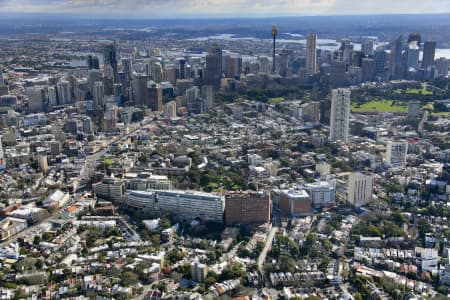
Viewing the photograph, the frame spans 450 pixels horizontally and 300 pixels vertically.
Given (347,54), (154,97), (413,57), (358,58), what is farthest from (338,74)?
(154,97)

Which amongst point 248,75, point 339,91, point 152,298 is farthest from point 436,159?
point 248,75

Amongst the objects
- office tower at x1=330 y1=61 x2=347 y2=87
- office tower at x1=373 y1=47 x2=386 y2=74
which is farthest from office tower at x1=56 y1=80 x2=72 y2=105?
office tower at x1=373 y1=47 x2=386 y2=74

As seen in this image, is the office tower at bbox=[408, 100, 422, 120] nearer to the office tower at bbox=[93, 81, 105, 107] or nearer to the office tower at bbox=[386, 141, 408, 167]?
the office tower at bbox=[386, 141, 408, 167]

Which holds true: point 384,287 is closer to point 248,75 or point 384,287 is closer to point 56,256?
point 56,256

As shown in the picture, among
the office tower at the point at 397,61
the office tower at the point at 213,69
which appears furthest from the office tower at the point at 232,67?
the office tower at the point at 397,61

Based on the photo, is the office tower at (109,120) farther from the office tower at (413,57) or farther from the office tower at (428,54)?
the office tower at (413,57)

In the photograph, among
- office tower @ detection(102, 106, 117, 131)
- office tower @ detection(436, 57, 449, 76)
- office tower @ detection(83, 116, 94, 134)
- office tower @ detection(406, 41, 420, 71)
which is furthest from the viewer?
office tower @ detection(406, 41, 420, 71)
